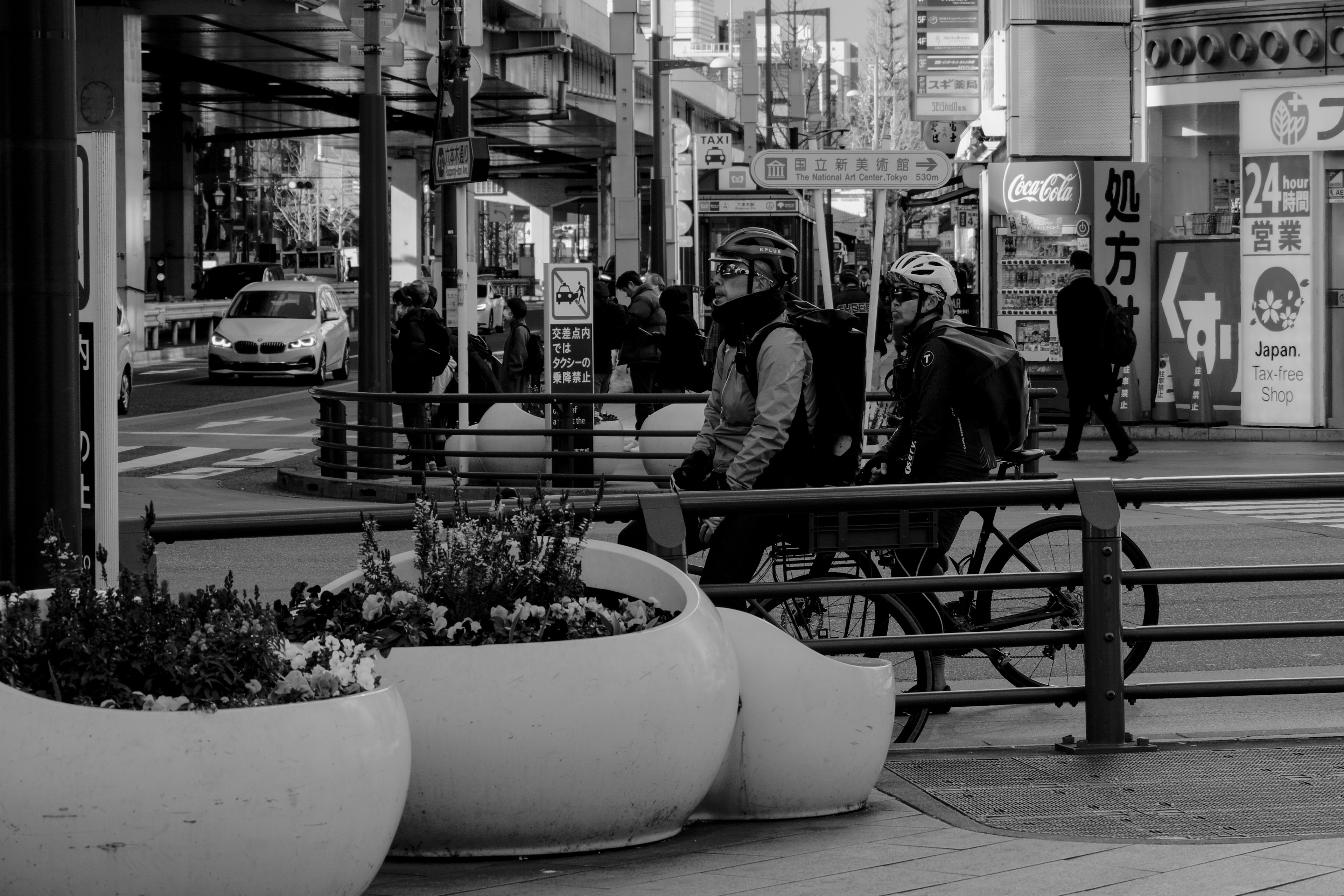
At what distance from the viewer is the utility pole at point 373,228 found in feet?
61.9

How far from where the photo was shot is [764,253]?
6.63m

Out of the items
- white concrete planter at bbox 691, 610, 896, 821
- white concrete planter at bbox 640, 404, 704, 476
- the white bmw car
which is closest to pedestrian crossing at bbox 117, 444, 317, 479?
white concrete planter at bbox 640, 404, 704, 476

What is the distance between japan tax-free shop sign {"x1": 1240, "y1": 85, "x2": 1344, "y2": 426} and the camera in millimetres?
21516

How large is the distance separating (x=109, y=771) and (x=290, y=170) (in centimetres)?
10711

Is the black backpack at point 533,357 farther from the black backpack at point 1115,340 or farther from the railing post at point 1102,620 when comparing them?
the railing post at point 1102,620

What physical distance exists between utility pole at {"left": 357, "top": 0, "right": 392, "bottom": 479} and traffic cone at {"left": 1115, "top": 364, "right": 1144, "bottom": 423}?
29.9ft

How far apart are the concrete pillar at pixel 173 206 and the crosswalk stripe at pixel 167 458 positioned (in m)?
39.9

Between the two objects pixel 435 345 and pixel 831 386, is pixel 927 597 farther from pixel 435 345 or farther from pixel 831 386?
pixel 435 345

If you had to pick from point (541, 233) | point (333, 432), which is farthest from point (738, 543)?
point (541, 233)

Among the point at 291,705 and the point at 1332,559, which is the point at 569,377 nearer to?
the point at 1332,559

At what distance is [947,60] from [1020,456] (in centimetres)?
2797

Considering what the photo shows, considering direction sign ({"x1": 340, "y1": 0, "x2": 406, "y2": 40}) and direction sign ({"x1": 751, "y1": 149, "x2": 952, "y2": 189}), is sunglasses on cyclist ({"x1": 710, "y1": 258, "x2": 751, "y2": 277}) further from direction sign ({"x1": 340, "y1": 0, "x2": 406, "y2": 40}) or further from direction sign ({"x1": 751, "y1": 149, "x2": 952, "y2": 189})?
direction sign ({"x1": 340, "y1": 0, "x2": 406, "y2": 40})

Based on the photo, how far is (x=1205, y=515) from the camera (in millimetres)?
14773

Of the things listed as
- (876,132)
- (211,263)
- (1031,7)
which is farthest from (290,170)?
(1031,7)
